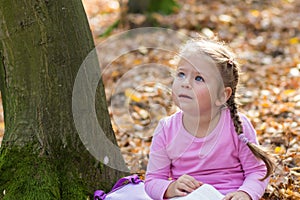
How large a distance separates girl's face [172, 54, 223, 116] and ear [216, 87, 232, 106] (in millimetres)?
38

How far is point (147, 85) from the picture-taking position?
5.89m

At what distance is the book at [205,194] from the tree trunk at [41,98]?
2.48 feet

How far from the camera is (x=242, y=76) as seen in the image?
622 cm

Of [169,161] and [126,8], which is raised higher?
[126,8]

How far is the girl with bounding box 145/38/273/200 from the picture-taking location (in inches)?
107

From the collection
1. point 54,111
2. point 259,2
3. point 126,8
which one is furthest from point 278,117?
point 259,2

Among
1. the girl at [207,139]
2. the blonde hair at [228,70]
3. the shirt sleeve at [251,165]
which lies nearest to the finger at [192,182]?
the girl at [207,139]

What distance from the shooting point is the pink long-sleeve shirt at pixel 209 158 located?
2.80 metres

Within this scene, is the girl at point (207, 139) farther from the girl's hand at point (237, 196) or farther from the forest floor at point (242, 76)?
the forest floor at point (242, 76)

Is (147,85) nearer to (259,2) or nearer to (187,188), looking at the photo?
(187,188)

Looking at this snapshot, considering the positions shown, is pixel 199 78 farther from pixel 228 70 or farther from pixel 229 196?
pixel 229 196

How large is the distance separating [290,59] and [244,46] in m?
0.89

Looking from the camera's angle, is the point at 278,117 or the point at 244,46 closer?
the point at 278,117

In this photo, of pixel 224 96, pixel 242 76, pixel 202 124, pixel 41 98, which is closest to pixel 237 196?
pixel 202 124
